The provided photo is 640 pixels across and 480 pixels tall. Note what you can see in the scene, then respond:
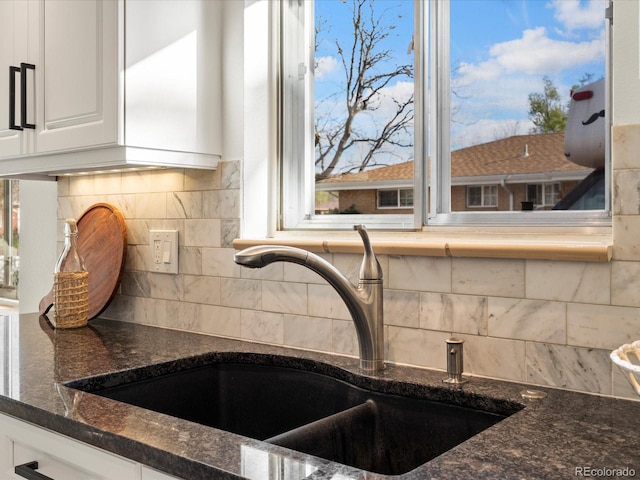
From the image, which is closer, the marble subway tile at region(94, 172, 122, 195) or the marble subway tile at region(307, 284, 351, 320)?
the marble subway tile at region(307, 284, 351, 320)

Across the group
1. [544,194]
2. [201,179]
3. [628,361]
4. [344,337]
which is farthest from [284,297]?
[628,361]

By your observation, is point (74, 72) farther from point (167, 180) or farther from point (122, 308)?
point (122, 308)

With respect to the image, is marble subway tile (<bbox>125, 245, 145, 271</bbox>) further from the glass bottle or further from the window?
the window

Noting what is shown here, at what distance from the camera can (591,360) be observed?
116 centimetres

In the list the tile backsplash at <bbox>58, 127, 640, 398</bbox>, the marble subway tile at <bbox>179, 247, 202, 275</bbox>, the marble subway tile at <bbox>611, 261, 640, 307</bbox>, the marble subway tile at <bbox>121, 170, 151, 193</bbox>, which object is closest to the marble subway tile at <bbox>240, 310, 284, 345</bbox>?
the tile backsplash at <bbox>58, 127, 640, 398</bbox>

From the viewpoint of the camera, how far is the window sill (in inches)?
45.7

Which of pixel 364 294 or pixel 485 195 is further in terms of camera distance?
pixel 485 195

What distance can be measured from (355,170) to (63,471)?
1.00 m

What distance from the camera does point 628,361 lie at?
90 cm

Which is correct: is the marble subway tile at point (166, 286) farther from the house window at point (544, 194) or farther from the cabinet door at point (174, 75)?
the house window at point (544, 194)

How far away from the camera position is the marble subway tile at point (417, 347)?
1.35 m

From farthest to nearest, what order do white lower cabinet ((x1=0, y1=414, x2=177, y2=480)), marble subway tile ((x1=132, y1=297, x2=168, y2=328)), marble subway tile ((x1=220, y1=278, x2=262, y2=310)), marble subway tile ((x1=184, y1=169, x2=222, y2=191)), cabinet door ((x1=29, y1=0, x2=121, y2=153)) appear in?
1. marble subway tile ((x1=132, y1=297, x2=168, y2=328))
2. marble subway tile ((x1=184, y1=169, x2=222, y2=191))
3. marble subway tile ((x1=220, y1=278, x2=262, y2=310))
4. cabinet door ((x1=29, y1=0, x2=121, y2=153))
5. white lower cabinet ((x1=0, y1=414, x2=177, y2=480))

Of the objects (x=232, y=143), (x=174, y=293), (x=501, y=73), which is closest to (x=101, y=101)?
(x=232, y=143)

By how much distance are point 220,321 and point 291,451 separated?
0.92 meters
